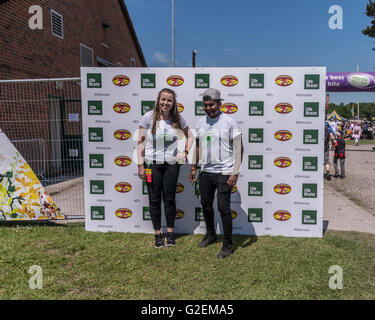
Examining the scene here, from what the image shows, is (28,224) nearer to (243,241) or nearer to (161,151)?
(161,151)

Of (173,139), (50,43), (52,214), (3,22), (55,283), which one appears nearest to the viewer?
(55,283)

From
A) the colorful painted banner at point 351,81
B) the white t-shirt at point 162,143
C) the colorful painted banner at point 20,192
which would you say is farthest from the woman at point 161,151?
the colorful painted banner at point 351,81

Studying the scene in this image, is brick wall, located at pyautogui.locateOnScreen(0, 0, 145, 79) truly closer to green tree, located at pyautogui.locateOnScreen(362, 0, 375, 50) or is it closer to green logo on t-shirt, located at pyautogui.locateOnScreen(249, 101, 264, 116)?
green logo on t-shirt, located at pyautogui.locateOnScreen(249, 101, 264, 116)

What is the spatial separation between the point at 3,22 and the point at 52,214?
5893 mm

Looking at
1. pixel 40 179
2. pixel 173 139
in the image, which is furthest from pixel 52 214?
pixel 173 139

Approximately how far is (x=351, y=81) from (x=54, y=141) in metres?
13.6

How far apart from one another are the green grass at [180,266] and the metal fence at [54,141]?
107 centimetres

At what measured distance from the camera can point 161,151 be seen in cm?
416

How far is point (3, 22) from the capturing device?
8.04 meters

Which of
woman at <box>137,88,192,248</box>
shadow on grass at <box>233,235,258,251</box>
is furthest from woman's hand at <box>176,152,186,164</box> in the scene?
shadow on grass at <box>233,235,258,251</box>

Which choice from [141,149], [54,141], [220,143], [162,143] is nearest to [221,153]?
[220,143]

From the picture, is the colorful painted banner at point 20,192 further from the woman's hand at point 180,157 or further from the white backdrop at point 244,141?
the woman's hand at point 180,157

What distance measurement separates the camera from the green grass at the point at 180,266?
3107 mm
